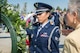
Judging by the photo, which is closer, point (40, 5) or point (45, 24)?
point (45, 24)

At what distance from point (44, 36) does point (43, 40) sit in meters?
0.06

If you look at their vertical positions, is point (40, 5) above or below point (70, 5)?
below

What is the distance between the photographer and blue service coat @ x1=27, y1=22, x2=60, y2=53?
5.12 metres

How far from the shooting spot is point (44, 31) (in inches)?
206

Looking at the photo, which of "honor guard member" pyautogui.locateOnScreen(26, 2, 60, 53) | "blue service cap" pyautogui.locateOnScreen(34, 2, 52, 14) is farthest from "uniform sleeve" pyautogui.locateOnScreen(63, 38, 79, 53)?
"blue service cap" pyautogui.locateOnScreen(34, 2, 52, 14)

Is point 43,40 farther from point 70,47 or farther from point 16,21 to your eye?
point 70,47

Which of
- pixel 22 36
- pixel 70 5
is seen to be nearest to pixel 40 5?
pixel 22 36

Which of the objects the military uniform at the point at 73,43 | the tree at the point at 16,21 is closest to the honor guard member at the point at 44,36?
the tree at the point at 16,21

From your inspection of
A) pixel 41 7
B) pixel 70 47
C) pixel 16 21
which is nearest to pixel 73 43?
pixel 70 47

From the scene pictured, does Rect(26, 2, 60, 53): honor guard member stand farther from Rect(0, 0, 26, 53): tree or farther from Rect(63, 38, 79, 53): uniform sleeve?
Rect(63, 38, 79, 53): uniform sleeve

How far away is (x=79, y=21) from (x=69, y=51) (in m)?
0.30

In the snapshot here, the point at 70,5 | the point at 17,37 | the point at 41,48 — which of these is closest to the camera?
the point at 70,5

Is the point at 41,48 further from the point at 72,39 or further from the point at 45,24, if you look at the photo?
the point at 72,39

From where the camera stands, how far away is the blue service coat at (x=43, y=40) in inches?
202
